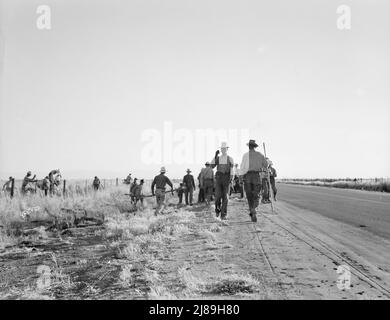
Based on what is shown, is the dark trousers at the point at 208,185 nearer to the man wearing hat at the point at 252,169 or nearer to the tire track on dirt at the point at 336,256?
the man wearing hat at the point at 252,169

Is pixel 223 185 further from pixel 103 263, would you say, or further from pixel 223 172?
pixel 103 263

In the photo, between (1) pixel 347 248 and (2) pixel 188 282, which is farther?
(1) pixel 347 248

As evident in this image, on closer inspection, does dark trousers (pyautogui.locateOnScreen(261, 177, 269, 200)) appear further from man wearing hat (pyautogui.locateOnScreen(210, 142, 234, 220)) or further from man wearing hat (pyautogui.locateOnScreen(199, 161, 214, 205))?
man wearing hat (pyautogui.locateOnScreen(210, 142, 234, 220))

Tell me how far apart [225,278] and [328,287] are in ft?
4.14

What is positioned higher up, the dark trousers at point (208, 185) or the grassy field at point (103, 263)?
the dark trousers at point (208, 185)

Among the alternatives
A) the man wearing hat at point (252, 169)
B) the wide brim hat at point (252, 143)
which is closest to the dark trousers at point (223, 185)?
the man wearing hat at point (252, 169)

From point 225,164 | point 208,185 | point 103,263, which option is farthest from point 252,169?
point 208,185

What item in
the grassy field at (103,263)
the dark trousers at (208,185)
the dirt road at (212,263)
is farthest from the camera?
the dark trousers at (208,185)

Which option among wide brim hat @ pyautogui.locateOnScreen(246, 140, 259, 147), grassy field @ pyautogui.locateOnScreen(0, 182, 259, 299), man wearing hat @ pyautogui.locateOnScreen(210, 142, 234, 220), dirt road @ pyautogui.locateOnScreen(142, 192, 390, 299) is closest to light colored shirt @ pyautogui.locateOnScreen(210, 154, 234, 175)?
man wearing hat @ pyautogui.locateOnScreen(210, 142, 234, 220)

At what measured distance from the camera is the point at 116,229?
1191 cm

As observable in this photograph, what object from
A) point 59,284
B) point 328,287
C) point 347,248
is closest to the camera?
point 328,287

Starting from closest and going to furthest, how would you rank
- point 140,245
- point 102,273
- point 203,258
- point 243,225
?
point 102,273
point 203,258
point 140,245
point 243,225
